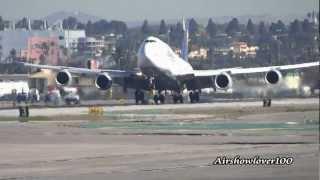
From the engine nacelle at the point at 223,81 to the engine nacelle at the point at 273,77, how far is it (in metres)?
3.07

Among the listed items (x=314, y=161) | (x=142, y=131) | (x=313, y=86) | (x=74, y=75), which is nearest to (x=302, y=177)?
(x=314, y=161)

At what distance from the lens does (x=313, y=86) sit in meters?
79.8

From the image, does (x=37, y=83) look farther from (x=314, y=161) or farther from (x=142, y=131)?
(x=314, y=161)

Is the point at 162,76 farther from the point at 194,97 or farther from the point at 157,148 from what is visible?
the point at 157,148

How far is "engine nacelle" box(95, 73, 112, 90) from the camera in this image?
84125 mm

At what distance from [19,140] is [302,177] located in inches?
641

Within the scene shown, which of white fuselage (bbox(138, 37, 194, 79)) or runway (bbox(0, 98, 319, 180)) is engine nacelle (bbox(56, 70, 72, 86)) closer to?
white fuselage (bbox(138, 37, 194, 79))

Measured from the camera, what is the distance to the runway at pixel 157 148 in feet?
74.4

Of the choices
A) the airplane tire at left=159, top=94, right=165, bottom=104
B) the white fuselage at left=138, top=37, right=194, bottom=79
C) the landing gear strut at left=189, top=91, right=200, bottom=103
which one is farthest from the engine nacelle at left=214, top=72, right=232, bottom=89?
the airplane tire at left=159, top=94, right=165, bottom=104

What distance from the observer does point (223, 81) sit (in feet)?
277

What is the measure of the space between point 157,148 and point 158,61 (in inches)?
2030

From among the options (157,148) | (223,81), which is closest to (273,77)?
(223,81)

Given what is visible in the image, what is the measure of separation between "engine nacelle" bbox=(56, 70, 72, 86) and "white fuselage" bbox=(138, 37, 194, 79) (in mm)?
6699

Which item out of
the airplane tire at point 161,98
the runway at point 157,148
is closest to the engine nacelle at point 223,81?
the airplane tire at point 161,98
